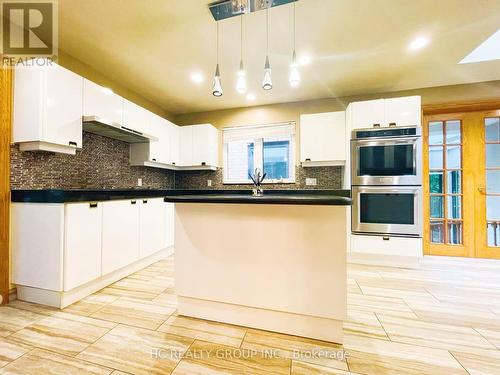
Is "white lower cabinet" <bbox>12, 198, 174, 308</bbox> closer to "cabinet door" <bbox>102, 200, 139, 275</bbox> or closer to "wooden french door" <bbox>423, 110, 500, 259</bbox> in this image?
"cabinet door" <bbox>102, 200, 139, 275</bbox>

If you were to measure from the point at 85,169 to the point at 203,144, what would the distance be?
5.67 ft

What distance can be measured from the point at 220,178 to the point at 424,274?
3.23 meters

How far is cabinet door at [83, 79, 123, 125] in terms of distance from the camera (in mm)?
2242

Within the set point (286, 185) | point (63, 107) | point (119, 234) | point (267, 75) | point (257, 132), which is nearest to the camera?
point (267, 75)

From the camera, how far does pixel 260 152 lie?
3.92m

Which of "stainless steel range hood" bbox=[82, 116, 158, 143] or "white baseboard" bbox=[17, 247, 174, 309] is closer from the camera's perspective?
"white baseboard" bbox=[17, 247, 174, 309]

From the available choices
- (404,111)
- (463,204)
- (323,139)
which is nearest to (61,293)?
(323,139)

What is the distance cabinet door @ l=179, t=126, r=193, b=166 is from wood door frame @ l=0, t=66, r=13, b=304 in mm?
2178

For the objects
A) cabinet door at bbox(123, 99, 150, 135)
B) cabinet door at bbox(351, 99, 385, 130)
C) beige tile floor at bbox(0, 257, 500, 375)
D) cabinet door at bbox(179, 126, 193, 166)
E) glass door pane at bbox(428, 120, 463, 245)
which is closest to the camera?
beige tile floor at bbox(0, 257, 500, 375)

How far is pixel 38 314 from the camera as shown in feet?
5.54

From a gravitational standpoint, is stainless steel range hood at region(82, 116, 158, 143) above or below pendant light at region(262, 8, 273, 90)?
below

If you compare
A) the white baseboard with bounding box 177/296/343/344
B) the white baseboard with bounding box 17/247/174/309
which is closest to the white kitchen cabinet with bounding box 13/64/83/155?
the white baseboard with bounding box 17/247/174/309

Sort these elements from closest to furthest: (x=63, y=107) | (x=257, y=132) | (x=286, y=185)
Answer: (x=63, y=107)
(x=286, y=185)
(x=257, y=132)

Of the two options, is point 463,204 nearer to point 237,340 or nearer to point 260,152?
point 260,152
